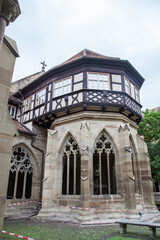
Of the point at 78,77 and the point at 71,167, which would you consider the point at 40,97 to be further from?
the point at 71,167

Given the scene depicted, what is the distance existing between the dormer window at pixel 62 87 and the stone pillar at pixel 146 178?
635 centimetres

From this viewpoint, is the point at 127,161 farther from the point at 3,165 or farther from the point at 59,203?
the point at 3,165

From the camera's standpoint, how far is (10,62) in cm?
643

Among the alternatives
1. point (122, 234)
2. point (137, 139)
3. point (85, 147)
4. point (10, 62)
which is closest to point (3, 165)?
point (10, 62)

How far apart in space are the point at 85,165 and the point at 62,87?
5.84 meters

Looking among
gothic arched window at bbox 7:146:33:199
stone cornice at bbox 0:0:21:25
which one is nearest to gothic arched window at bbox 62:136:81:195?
gothic arched window at bbox 7:146:33:199

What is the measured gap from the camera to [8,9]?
4.34 metres

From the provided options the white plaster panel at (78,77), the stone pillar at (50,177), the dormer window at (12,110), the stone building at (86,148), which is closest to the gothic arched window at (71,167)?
the stone building at (86,148)

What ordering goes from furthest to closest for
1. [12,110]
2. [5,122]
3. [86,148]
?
[12,110] → [86,148] → [5,122]

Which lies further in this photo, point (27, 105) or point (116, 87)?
point (27, 105)

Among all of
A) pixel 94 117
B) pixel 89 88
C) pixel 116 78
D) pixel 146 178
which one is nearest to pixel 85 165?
pixel 94 117

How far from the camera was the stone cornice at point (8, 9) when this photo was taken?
4.29m

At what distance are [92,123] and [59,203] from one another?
200 inches

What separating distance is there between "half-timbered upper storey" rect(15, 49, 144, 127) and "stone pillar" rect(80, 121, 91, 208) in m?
1.46
